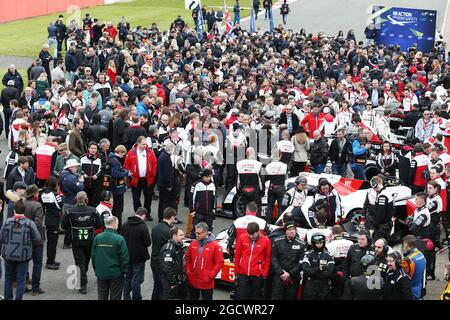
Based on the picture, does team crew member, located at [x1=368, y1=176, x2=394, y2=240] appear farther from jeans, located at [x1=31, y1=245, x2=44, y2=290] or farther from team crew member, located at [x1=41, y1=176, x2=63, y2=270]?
jeans, located at [x1=31, y1=245, x2=44, y2=290]

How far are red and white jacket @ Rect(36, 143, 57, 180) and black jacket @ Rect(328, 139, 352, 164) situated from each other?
20.3 ft

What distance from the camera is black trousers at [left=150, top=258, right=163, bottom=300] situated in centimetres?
1397

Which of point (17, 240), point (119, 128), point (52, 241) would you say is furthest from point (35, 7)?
point (17, 240)

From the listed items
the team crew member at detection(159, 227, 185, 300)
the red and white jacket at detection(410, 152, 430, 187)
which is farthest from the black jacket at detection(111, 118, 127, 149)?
the team crew member at detection(159, 227, 185, 300)

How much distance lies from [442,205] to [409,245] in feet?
10.8

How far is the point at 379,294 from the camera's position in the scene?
1295 cm

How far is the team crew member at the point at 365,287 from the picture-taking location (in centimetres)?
1288

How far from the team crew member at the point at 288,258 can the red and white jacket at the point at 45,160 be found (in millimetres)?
6090

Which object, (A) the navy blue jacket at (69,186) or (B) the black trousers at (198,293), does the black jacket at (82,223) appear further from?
(B) the black trousers at (198,293)

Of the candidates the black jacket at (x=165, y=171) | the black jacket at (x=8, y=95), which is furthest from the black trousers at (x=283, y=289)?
the black jacket at (x=8, y=95)

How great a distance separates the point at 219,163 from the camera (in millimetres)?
19734

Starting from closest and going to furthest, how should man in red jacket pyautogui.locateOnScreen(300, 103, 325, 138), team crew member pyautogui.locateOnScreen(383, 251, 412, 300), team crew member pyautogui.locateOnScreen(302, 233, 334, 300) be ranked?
team crew member pyautogui.locateOnScreen(383, 251, 412, 300), team crew member pyautogui.locateOnScreen(302, 233, 334, 300), man in red jacket pyautogui.locateOnScreen(300, 103, 325, 138)

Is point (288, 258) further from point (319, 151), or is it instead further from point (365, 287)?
point (319, 151)

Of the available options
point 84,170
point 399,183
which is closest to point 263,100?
point 399,183
